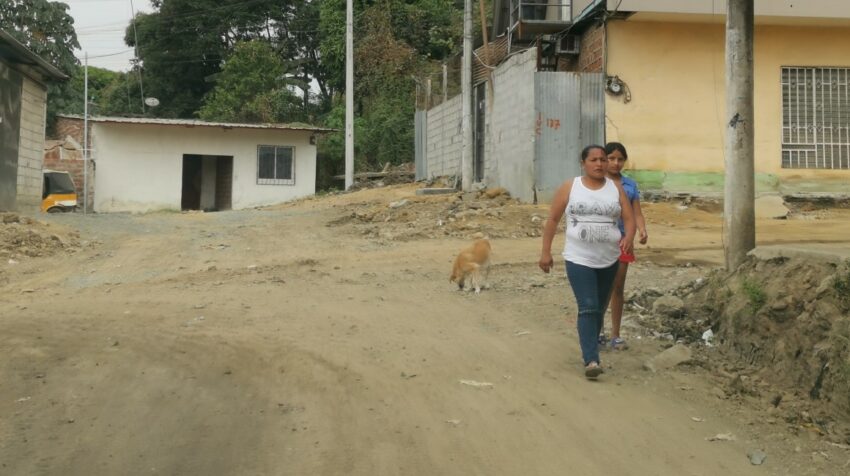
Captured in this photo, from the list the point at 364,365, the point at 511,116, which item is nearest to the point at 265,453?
→ the point at 364,365

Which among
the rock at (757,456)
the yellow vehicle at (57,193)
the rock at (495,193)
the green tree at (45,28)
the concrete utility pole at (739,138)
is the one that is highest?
the green tree at (45,28)

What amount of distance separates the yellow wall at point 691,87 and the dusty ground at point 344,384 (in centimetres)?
600

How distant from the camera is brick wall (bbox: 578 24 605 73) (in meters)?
15.9

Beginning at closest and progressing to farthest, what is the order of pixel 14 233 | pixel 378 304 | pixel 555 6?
pixel 378 304
pixel 14 233
pixel 555 6

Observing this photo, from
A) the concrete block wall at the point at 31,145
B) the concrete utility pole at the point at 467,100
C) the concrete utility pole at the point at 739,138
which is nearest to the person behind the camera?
the concrete utility pole at the point at 739,138

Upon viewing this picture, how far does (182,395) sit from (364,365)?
126 centimetres

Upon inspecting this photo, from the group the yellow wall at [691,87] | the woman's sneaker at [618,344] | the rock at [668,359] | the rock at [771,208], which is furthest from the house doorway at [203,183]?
the rock at [668,359]

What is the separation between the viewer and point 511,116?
1669 centimetres

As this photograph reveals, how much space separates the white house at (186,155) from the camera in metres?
26.8

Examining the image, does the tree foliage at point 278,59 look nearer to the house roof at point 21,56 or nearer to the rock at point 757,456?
the house roof at point 21,56

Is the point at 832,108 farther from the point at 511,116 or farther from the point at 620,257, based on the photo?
the point at 620,257

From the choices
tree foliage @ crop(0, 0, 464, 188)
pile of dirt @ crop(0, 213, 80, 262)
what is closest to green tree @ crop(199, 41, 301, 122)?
tree foliage @ crop(0, 0, 464, 188)

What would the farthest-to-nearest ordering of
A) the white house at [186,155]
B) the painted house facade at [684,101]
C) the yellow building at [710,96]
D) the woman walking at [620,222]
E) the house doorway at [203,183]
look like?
the house doorway at [203,183] → the white house at [186,155] → the yellow building at [710,96] → the painted house facade at [684,101] → the woman walking at [620,222]

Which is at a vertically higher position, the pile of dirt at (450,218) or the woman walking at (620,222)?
the pile of dirt at (450,218)
